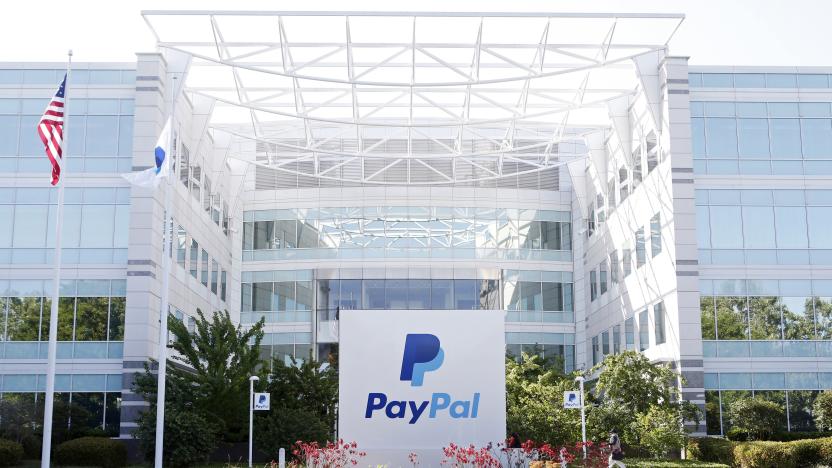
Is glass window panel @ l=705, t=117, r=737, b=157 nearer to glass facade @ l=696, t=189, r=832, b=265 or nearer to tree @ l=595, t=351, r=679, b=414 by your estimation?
glass facade @ l=696, t=189, r=832, b=265

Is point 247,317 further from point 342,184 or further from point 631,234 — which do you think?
point 631,234

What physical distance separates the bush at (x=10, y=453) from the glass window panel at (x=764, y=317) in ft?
94.2

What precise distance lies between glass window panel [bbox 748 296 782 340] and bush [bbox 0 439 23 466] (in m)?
28.7

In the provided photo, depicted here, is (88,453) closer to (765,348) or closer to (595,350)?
(765,348)

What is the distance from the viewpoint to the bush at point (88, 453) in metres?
35.5

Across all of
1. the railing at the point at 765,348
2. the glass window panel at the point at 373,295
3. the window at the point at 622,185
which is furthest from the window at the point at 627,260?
the glass window panel at the point at 373,295

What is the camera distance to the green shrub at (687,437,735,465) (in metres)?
35.0

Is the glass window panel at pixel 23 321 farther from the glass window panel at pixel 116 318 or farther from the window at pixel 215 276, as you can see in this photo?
the window at pixel 215 276

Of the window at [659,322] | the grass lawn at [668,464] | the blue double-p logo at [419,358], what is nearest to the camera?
the blue double-p logo at [419,358]

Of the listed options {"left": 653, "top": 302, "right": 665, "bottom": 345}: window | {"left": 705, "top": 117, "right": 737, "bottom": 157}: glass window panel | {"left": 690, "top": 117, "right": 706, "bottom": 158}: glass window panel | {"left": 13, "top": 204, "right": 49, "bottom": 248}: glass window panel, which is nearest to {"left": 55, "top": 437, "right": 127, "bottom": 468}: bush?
{"left": 13, "top": 204, "right": 49, "bottom": 248}: glass window panel

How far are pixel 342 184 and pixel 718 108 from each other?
27232mm

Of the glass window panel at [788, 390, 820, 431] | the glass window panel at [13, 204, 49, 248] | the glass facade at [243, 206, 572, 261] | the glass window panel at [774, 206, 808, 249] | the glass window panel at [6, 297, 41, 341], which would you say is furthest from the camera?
the glass facade at [243, 206, 572, 261]

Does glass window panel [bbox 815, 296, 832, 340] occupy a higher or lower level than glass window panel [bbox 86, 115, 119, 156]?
lower

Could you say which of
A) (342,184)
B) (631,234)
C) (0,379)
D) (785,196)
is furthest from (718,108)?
(0,379)
